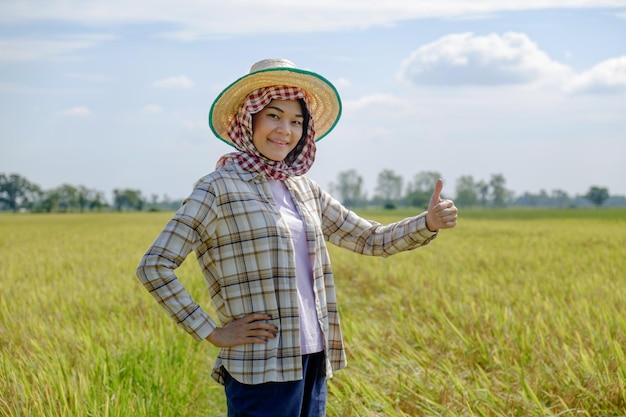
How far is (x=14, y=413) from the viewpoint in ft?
9.64

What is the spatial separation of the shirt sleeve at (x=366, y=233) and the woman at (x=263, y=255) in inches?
4.0

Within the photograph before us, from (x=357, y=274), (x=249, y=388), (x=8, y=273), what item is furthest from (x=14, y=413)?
(x=8, y=273)

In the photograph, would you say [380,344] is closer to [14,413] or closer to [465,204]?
[14,413]

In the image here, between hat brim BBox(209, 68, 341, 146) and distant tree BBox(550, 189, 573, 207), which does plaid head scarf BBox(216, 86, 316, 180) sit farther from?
distant tree BBox(550, 189, 573, 207)

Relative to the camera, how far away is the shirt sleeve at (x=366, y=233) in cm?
244

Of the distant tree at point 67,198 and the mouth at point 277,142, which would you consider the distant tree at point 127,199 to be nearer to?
the distant tree at point 67,198

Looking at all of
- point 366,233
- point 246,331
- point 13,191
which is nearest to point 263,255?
point 246,331

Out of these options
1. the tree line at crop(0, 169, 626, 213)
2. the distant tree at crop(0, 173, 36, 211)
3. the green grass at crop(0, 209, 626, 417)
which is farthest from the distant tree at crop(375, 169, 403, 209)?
the green grass at crop(0, 209, 626, 417)

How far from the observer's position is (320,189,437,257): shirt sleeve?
244cm

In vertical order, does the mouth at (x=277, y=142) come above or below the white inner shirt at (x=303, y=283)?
above

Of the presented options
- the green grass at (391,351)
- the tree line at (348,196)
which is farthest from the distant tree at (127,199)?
the green grass at (391,351)

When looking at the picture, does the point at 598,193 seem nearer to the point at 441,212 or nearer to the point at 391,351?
the point at 391,351

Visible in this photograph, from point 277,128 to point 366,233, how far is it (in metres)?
0.58

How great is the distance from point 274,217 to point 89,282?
5.69 m
